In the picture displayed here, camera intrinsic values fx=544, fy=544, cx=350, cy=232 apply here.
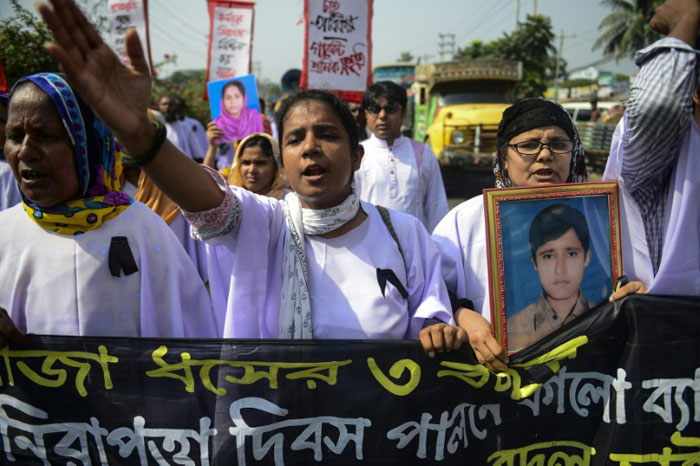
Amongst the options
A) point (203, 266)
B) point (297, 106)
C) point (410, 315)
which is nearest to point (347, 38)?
point (203, 266)

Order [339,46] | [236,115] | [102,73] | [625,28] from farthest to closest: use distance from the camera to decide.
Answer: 1. [625,28]
2. [236,115]
3. [339,46]
4. [102,73]

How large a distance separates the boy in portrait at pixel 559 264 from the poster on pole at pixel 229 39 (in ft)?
20.6

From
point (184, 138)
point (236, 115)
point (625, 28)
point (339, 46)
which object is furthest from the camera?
point (625, 28)

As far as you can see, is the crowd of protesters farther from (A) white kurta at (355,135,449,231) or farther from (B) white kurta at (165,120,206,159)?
(B) white kurta at (165,120,206,159)

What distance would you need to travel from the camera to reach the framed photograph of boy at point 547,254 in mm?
1893

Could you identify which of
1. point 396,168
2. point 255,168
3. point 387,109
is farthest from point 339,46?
point 255,168

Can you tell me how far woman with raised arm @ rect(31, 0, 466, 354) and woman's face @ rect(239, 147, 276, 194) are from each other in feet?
6.63

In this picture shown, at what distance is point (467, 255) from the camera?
7.30ft

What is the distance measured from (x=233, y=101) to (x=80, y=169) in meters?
3.99

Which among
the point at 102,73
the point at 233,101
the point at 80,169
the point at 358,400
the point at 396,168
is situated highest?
the point at 233,101

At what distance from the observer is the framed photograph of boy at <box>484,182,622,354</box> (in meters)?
1.89

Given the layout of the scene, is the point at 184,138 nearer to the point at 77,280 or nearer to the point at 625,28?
the point at 77,280

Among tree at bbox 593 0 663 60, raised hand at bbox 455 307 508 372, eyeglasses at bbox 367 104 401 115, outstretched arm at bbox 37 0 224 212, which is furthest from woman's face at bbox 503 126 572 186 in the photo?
tree at bbox 593 0 663 60

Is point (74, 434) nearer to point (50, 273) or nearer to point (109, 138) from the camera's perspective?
point (50, 273)
